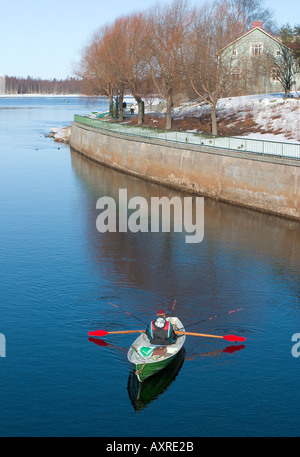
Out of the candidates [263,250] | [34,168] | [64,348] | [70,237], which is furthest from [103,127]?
[64,348]

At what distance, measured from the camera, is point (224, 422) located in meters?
17.6

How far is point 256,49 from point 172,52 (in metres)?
23.8

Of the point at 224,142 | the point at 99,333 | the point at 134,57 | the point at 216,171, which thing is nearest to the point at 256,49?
the point at 134,57

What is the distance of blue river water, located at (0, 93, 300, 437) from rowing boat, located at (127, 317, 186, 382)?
0.46m

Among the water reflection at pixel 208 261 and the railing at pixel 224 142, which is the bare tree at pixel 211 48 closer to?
the railing at pixel 224 142

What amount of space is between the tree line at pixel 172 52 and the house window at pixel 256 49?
33.2 ft

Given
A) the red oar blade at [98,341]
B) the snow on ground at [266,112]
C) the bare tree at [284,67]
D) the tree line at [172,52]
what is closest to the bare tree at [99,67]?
the tree line at [172,52]

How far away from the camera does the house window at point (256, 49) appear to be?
81500mm

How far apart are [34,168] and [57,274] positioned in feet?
113

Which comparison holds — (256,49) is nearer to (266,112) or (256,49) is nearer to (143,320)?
(266,112)

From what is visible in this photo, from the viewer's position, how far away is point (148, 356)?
19969 millimetres

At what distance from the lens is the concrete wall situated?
39.9 metres

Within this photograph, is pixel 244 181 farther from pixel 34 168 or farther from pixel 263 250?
pixel 34 168

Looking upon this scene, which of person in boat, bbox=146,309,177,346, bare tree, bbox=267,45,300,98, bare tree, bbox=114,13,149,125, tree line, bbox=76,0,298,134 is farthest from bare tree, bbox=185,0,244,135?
person in boat, bbox=146,309,177,346
